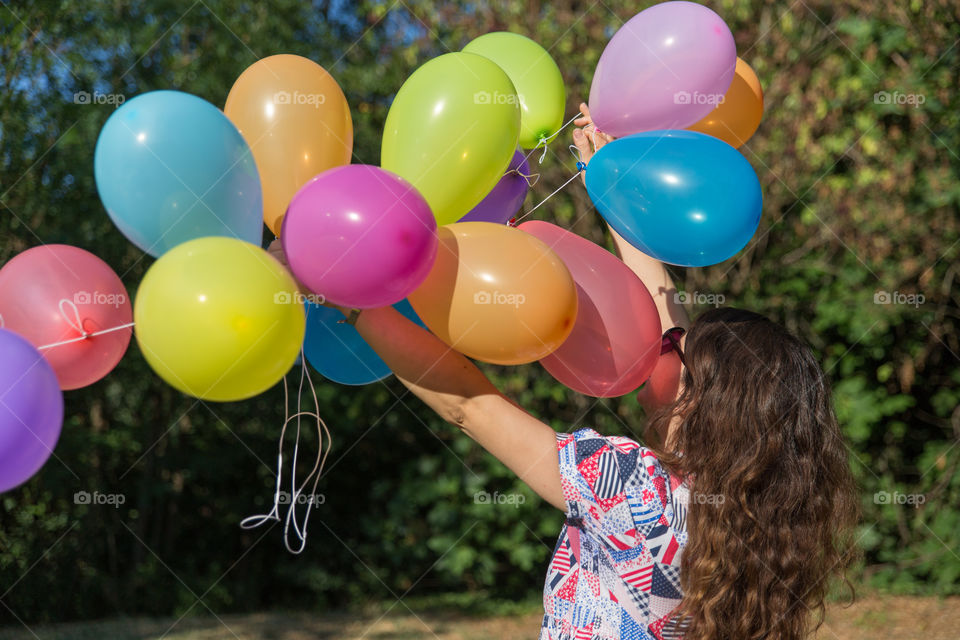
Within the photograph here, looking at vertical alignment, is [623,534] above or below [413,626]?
above

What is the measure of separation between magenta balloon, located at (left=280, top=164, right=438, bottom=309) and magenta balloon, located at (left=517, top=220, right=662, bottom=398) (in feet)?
1.24

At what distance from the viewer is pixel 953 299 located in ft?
14.7

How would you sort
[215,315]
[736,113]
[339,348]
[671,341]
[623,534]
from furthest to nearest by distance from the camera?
[736,113] → [339,348] → [671,341] → [623,534] → [215,315]

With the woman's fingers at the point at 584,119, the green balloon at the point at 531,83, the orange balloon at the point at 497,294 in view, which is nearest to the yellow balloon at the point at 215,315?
the orange balloon at the point at 497,294

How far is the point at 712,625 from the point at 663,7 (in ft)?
4.29

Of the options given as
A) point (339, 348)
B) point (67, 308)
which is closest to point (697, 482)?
point (339, 348)

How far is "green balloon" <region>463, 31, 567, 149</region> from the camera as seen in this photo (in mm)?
1938

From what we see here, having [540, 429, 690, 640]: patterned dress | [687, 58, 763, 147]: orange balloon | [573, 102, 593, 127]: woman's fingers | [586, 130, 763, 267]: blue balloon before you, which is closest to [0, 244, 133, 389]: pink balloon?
[540, 429, 690, 640]: patterned dress

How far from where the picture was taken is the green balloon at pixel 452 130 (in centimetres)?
154

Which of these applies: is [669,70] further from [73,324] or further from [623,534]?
[73,324]

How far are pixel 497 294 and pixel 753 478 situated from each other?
51 cm

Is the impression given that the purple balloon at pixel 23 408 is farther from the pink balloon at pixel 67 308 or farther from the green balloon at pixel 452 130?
the green balloon at pixel 452 130

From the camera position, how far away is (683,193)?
157 cm

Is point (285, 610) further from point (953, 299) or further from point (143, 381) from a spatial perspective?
point (953, 299)
